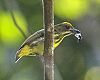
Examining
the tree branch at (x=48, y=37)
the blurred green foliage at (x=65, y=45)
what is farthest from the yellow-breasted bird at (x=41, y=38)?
the blurred green foliage at (x=65, y=45)

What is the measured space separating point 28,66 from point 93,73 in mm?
658

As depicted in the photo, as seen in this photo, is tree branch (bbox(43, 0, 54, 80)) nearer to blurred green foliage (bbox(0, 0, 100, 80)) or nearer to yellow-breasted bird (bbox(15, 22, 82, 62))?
yellow-breasted bird (bbox(15, 22, 82, 62))

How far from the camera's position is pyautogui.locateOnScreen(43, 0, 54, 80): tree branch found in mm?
1506

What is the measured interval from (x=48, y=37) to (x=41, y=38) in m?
0.52

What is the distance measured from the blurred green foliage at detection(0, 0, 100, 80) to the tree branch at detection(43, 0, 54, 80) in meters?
2.49

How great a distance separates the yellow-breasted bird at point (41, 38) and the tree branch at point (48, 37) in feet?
1.21

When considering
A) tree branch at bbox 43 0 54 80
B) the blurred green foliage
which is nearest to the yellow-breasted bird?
tree branch at bbox 43 0 54 80

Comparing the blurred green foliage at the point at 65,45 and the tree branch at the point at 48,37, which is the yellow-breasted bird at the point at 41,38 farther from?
the blurred green foliage at the point at 65,45

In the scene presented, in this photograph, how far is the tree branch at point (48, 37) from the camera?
151 cm

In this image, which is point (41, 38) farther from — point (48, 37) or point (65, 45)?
point (65, 45)

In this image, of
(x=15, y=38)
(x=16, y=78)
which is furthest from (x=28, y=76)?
(x=15, y=38)

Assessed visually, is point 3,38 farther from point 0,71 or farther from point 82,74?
point 82,74

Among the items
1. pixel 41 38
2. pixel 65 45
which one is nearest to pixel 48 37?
pixel 41 38

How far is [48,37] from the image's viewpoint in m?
1.54
